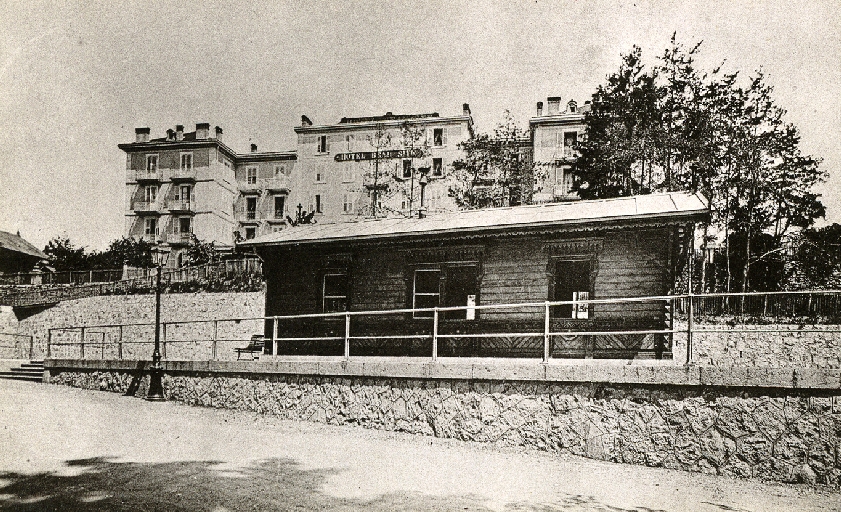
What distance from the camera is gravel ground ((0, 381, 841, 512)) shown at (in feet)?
23.2

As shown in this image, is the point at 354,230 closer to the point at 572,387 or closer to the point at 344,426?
the point at 344,426

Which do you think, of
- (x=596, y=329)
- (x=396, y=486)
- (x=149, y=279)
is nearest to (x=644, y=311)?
(x=596, y=329)

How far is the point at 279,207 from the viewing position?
54906 millimetres

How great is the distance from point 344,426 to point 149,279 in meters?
25.0

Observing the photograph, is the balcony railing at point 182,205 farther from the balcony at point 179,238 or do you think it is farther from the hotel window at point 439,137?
the hotel window at point 439,137

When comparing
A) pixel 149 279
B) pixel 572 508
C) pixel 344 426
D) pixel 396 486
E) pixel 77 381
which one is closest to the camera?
pixel 572 508

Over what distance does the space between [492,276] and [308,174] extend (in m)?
38.2

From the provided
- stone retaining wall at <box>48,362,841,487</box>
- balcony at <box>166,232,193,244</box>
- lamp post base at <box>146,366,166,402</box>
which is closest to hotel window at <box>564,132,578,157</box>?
balcony at <box>166,232,193,244</box>

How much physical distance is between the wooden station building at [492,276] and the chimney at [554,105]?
33.1 meters

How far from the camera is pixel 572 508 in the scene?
7.29m

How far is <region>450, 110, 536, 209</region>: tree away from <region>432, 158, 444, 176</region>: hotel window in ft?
21.6

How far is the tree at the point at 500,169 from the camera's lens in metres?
37.1

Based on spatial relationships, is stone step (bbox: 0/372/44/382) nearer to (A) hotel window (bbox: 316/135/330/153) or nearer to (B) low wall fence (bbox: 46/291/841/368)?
(B) low wall fence (bbox: 46/291/841/368)

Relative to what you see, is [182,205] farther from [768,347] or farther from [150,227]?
[768,347]
